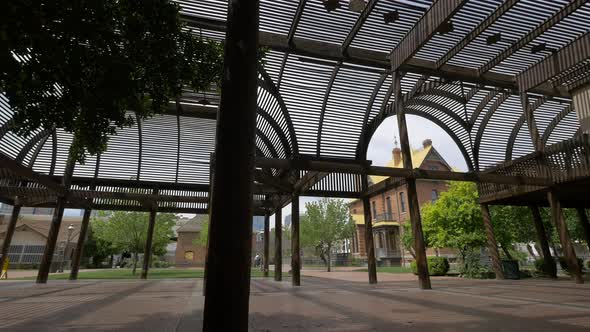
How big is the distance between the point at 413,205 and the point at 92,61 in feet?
32.7

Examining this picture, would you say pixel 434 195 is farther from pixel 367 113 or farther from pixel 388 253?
pixel 367 113

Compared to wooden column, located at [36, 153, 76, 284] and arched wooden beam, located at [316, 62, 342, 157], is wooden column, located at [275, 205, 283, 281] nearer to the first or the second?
arched wooden beam, located at [316, 62, 342, 157]

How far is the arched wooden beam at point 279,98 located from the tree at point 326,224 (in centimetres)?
2649

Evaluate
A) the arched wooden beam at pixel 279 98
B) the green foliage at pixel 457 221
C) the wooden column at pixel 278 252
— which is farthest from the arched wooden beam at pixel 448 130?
the wooden column at pixel 278 252

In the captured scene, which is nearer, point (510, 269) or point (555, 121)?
point (510, 269)

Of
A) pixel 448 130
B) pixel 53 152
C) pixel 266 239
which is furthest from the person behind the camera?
pixel 266 239

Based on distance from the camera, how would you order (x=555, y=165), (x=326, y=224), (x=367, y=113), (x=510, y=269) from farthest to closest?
(x=326, y=224) < (x=510, y=269) < (x=367, y=113) < (x=555, y=165)

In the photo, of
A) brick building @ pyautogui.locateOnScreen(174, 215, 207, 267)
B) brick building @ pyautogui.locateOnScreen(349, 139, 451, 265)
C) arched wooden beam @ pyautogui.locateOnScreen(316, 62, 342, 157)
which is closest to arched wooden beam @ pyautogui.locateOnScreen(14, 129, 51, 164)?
arched wooden beam @ pyautogui.locateOnScreen(316, 62, 342, 157)

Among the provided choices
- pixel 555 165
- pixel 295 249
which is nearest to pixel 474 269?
pixel 555 165

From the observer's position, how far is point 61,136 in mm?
15625

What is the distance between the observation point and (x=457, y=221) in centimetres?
2148

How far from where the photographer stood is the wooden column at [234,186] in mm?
1811

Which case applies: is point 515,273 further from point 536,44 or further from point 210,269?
point 210,269

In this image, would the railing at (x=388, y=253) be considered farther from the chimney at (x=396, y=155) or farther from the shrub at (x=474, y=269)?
the shrub at (x=474, y=269)
